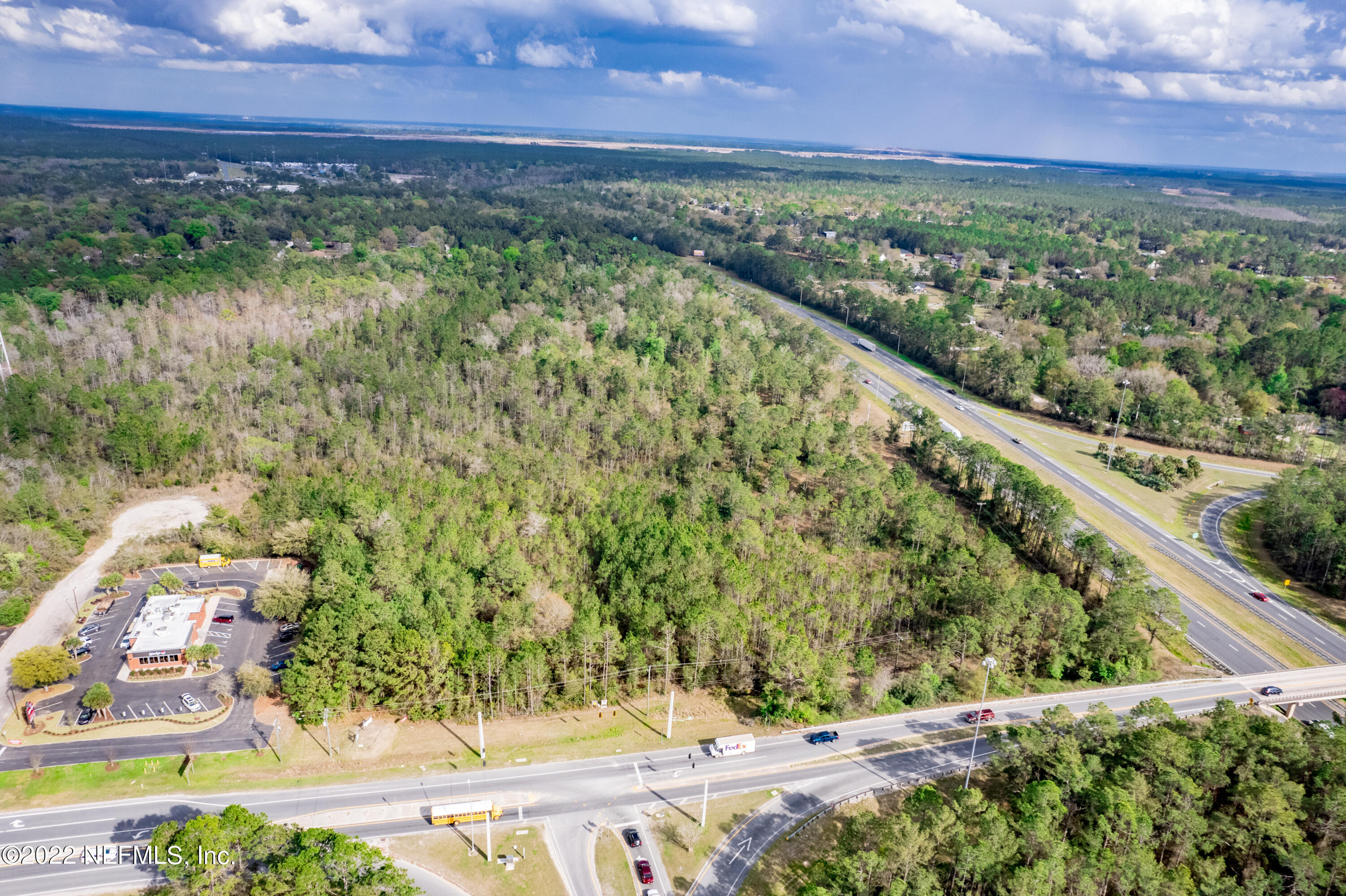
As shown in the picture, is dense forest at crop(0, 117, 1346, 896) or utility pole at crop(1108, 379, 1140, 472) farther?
utility pole at crop(1108, 379, 1140, 472)

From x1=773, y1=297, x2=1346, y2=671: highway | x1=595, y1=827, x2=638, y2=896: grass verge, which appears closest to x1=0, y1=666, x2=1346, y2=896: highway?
x1=595, y1=827, x2=638, y2=896: grass verge

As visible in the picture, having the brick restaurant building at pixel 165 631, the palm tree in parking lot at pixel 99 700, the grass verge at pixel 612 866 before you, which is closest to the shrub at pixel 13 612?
the brick restaurant building at pixel 165 631

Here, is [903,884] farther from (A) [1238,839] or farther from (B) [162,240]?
(B) [162,240]

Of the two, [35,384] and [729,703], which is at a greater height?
[35,384]

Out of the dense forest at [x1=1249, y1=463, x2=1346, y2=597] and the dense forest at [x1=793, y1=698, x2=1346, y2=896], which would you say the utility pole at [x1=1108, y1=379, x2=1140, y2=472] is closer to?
the dense forest at [x1=1249, y1=463, x2=1346, y2=597]

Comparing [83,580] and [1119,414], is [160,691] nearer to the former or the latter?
[83,580]

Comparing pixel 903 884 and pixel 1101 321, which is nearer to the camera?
pixel 903 884

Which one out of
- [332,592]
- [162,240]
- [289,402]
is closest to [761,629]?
[332,592]
